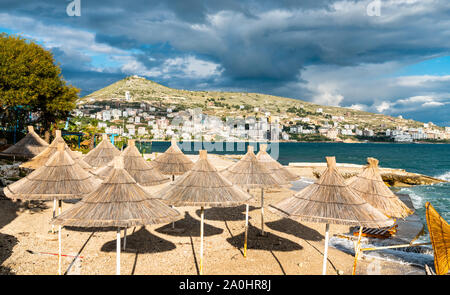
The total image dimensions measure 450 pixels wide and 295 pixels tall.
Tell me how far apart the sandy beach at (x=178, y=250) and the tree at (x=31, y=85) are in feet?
46.7

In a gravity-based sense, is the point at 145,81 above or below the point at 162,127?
above

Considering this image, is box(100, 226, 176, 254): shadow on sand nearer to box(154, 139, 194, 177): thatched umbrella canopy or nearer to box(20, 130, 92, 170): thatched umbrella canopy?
box(154, 139, 194, 177): thatched umbrella canopy

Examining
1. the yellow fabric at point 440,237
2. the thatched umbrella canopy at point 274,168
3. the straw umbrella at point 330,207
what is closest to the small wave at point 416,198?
→ the thatched umbrella canopy at point 274,168

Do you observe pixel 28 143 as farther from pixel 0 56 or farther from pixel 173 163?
pixel 0 56

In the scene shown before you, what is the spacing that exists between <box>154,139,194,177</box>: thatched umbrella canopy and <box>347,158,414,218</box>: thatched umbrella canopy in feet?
21.9

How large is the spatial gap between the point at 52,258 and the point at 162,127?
104028mm

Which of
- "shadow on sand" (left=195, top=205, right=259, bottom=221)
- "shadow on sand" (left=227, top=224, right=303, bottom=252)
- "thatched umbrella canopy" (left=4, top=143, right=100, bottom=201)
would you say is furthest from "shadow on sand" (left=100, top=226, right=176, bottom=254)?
"shadow on sand" (left=195, top=205, right=259, bottom=221)

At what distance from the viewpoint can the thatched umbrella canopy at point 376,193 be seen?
940cm

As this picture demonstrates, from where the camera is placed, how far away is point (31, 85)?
27016mm
